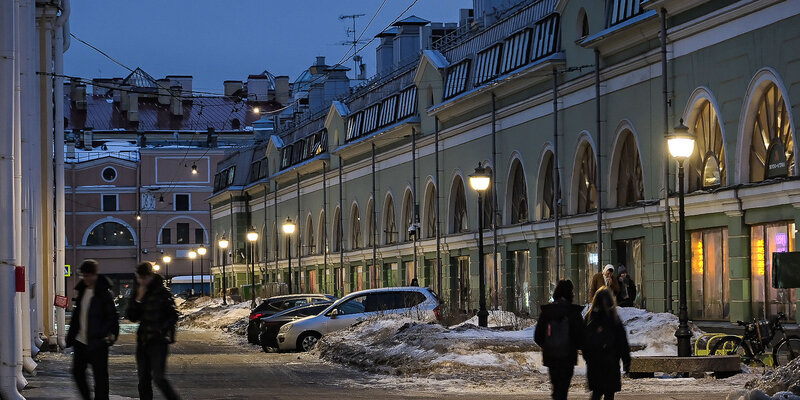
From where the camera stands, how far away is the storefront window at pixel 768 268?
1174 inches

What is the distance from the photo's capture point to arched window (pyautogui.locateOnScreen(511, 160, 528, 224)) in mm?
47875

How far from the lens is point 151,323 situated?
16.6 metres

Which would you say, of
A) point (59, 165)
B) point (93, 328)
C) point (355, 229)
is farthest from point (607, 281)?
point (355, 229)

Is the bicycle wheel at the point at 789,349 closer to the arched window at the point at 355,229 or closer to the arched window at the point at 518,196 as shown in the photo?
the arched window at the point at 518,196

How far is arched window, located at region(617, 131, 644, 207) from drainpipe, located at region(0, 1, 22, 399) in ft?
72.1

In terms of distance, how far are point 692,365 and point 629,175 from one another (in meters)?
16.3

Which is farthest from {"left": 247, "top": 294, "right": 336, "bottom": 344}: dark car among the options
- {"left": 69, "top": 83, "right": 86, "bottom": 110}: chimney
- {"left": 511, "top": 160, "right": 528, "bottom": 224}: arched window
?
{"left": 69, "top": 83, "right": 86, "bottom": 110}: chimney

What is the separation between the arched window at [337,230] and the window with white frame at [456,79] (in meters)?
18.3

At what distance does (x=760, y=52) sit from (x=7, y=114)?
56.3 feet

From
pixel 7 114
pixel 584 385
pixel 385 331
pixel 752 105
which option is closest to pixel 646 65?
pixel 752 105

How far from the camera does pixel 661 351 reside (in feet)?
Answer: 89.9

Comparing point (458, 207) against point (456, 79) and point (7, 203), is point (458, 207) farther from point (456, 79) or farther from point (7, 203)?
point (7, 203)

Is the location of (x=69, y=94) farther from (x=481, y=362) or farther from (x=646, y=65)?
(x=481, y=362)

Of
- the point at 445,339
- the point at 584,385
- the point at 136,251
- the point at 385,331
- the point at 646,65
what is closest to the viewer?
the point at 584,385
